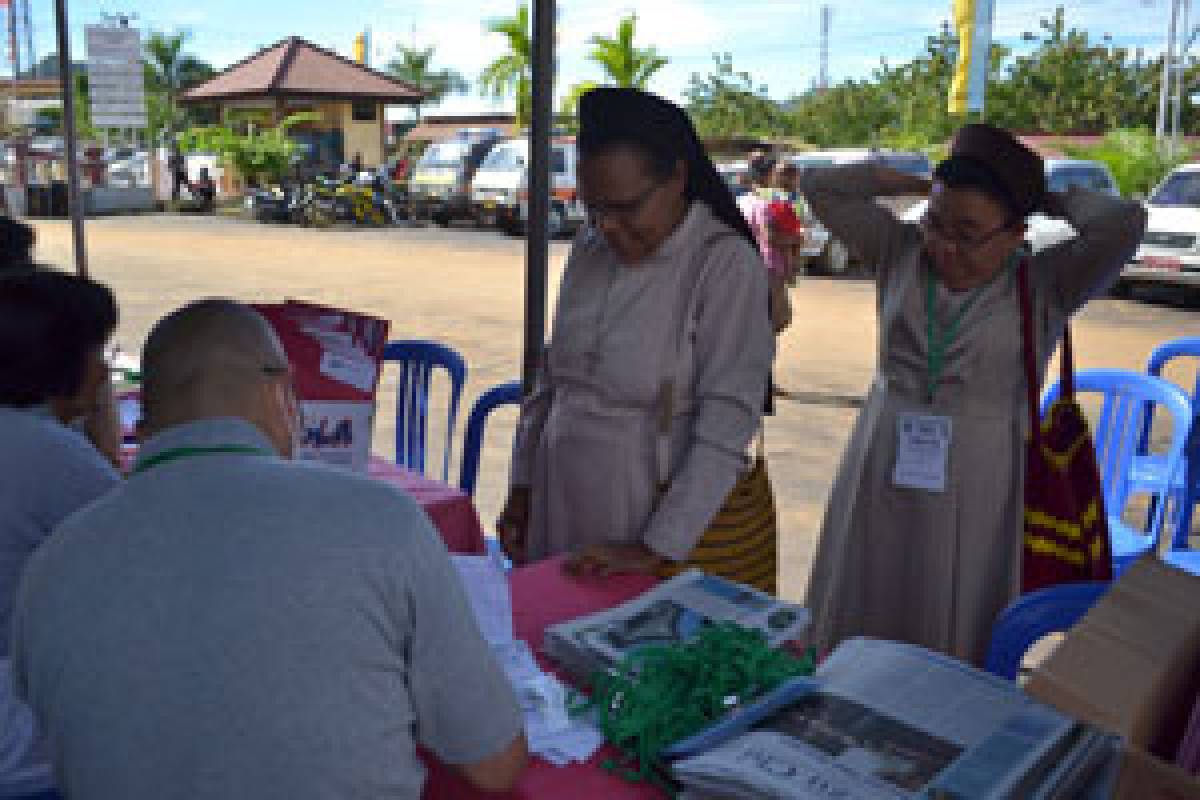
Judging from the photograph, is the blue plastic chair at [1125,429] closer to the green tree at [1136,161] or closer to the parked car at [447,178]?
the green tree at [1136,161]

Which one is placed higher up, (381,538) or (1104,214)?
(1104,214)

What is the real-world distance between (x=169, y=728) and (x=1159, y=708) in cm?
106

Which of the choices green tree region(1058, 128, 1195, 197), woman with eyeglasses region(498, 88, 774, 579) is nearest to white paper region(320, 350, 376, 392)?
woman with eyeglasses region(498, 88, 774, 579)

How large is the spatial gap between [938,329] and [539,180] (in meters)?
1.18

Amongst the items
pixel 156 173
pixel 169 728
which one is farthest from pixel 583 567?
pixel 156 173

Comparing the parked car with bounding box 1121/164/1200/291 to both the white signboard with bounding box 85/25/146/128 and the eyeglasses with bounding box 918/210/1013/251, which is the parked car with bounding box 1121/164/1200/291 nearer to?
the eyeglasses with bounding box 918/210/1013/251

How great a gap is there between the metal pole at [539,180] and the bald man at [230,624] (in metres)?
1.62

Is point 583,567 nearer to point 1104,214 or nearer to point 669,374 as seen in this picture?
point 669,374

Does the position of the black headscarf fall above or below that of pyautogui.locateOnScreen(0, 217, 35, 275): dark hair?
above

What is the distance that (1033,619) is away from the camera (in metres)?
1.77

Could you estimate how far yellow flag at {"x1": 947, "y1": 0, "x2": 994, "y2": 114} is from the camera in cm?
992

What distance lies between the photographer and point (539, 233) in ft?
9.55

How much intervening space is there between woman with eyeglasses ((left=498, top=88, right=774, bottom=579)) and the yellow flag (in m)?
9.20

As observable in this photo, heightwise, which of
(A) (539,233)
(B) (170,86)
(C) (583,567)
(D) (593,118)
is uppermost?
(B) (170,86)
